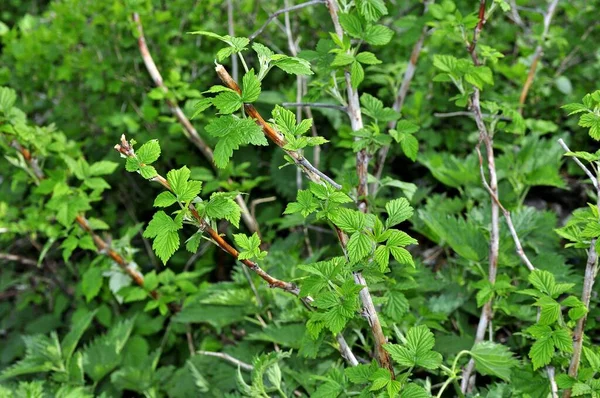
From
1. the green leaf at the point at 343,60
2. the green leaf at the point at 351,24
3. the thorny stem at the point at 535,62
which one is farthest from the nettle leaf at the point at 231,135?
the thorny stem at the point at 535,62

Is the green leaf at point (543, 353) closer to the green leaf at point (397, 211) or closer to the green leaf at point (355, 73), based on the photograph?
the green leaf at point (397, 211)

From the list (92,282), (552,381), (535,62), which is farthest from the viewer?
(535,62)

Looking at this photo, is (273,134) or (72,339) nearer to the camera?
(273,134)

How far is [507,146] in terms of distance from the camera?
2512mm

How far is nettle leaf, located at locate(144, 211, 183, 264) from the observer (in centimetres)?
127

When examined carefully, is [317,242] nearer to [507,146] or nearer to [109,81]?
[507,146]

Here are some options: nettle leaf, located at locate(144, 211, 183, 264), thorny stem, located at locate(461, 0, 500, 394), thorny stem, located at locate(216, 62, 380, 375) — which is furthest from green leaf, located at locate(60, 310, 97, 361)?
thorny stem, located at locate(461, 0, 500, 394)

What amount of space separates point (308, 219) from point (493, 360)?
3.30ft

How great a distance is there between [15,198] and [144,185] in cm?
67

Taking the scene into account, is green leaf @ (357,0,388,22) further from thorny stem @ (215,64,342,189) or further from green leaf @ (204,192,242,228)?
green leaf @ (204,192,242,228)

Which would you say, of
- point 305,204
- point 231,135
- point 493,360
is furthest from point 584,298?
point 231,135

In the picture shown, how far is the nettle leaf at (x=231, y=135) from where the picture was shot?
1263 millimetres

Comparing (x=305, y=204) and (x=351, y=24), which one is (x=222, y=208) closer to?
(x=305, y=204)

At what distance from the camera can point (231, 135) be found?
4.19 ft
